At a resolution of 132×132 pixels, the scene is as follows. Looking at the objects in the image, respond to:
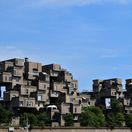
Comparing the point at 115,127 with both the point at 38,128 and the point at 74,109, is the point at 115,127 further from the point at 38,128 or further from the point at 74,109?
the point at 38,128

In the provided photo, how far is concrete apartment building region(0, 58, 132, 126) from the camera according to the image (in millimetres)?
88750

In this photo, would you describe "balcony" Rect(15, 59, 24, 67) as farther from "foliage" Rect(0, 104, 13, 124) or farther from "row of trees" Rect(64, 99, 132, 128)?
"row of trees" Rect(64, 99, 132, 128)

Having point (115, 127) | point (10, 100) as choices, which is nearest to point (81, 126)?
point (115, 127)

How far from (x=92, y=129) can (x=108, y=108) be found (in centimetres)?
2257

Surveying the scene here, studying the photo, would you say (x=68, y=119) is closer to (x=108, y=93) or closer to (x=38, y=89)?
(x=38, y=89)

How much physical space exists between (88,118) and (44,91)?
12616mm

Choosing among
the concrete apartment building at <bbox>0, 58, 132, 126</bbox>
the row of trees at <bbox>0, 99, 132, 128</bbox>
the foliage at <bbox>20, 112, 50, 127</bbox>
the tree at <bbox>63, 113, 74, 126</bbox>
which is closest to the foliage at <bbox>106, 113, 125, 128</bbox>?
the row of trees at <bbox>0, 99, 132, 128</bbox>

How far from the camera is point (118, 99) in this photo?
105 m

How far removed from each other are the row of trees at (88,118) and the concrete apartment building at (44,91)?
189cm

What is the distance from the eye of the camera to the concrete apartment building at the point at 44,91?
8875 centimetres

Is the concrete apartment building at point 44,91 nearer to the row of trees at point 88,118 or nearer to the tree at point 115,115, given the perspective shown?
the row of trees at point 88,118

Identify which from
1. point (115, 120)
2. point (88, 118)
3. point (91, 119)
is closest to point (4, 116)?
point (88, 118)

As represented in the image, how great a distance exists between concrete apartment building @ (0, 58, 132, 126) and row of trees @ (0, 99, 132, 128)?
1.89m

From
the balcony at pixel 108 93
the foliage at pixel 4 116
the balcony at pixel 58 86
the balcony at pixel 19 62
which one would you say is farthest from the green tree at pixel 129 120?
the foliage at pixel 4 116
